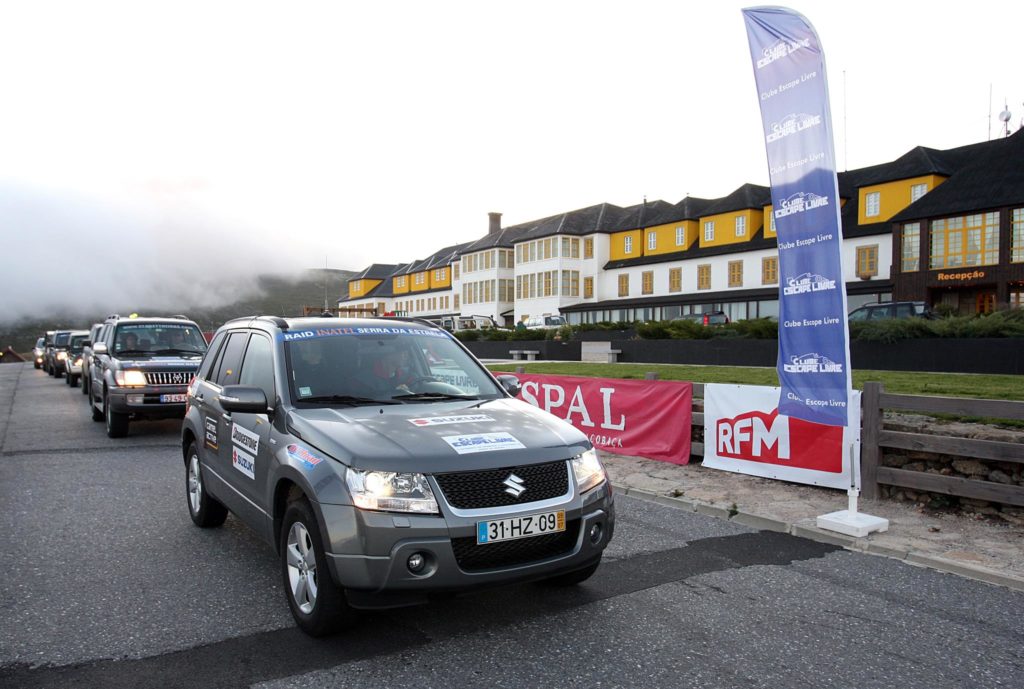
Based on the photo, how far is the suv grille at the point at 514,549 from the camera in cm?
366

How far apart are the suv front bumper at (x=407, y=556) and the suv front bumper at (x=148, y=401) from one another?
947 centimetres

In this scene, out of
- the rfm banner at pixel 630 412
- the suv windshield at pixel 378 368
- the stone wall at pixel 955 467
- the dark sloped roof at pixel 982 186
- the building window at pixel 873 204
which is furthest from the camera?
the building window at pixel 873 204

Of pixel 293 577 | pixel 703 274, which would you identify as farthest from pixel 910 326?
pixel 703 274

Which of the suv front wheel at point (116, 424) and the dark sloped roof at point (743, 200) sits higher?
the dark sloped roof at point (743, 200)

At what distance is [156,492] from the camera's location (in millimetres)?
7840

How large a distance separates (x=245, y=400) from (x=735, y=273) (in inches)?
1884

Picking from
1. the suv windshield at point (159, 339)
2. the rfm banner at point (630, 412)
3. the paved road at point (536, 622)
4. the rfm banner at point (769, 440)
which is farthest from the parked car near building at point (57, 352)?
the rfm banner at point (769, 440)

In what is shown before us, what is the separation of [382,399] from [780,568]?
334 centimetres

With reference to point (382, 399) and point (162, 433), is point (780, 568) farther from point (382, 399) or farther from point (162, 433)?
point (162, 433)

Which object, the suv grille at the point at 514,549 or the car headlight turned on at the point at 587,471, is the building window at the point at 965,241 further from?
the suv grille at the point at 514,549

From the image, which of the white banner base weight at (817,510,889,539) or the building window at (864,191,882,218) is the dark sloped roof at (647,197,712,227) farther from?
the white banner base weight at (817,510,889,539)

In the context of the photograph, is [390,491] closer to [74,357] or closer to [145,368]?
[145,368]

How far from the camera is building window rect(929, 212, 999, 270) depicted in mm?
33344

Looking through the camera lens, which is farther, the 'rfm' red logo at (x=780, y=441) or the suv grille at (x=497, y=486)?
the 'rfm' red logo at (x=780, y=441)
